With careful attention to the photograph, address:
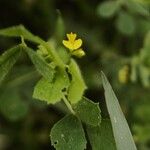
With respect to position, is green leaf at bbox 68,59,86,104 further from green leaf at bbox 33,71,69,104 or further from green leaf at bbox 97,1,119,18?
Result: green leaf at bbox 97,1,119,18

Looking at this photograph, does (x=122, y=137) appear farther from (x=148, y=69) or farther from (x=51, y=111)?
(x=51, y=111)

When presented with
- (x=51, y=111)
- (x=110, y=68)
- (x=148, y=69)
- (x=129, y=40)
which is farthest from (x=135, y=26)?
(x=51, y=111)

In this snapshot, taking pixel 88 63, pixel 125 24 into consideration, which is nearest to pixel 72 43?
pixel 125 24

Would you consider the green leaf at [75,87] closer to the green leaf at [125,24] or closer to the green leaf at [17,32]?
the green leaf at [17,32]

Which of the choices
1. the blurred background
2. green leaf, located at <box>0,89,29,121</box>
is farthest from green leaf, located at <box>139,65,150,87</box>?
green leaf, located at <box>0,89,29,121</box>

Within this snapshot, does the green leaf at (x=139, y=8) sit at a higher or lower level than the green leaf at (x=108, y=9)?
higher

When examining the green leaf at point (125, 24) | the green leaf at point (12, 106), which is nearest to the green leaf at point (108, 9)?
the green leaf at point (125, 24)
